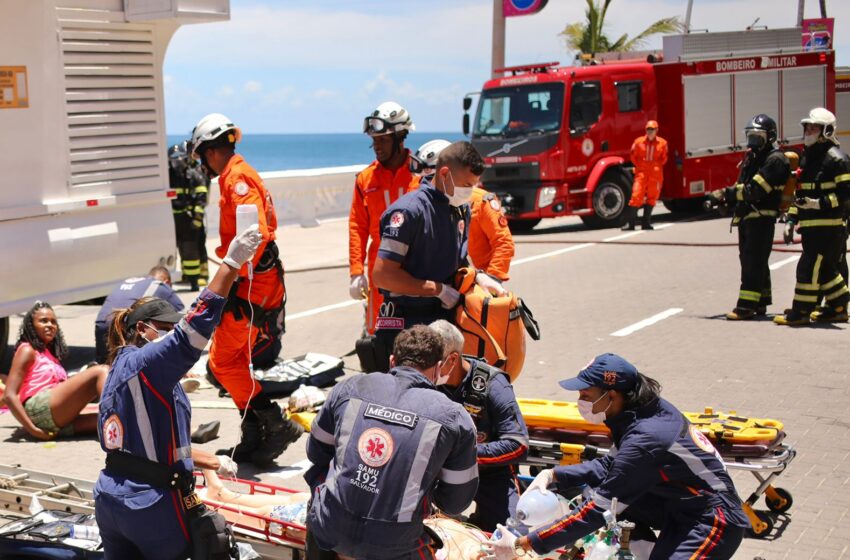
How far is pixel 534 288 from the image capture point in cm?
1417

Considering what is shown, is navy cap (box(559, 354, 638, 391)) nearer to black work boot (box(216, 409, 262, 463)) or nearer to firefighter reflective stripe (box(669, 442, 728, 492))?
firefighter reflective stripe (box(669, 442, 728, 492))

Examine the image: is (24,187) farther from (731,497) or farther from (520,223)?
(520,223)

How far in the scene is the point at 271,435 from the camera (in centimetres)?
720

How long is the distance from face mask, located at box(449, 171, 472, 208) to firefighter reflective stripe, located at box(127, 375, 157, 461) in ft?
8.23

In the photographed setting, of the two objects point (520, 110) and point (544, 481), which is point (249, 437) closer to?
point (544, 481)

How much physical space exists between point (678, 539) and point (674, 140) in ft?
57.8

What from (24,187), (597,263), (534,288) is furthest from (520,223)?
(24,187)

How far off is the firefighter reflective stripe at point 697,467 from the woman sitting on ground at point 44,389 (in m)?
4.51

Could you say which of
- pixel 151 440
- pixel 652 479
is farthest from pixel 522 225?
pixel 151 440

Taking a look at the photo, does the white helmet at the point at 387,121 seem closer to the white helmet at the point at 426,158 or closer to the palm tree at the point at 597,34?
the white helmet at the point at 426,158

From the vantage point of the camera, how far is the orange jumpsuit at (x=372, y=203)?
7766 millimetres

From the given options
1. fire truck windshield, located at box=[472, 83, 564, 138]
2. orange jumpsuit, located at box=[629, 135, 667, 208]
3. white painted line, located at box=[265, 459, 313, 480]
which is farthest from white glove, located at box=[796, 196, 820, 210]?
fire truck windshield, located at box=[472, 83, 564, 138]

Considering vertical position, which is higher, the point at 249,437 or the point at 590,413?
the point at 590,413

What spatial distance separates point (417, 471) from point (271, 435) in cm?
344
